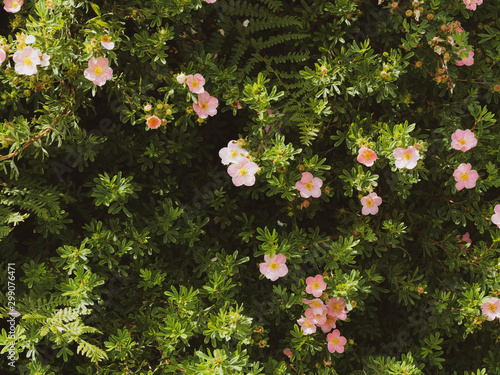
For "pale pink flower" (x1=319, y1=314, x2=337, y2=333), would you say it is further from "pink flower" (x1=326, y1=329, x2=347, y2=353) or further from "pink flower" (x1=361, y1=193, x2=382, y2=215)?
"pink flower" (x1=361, y1=193, x2=382, y2=215)

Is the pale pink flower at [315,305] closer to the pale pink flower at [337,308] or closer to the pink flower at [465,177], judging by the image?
the pale pink flower at [337,308]

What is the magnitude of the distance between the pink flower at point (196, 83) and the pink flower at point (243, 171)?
12.6 inches

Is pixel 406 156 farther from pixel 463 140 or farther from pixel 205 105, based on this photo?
pixel 205 105

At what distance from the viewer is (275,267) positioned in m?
2.09

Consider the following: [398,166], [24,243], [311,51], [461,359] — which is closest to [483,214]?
[398,166]

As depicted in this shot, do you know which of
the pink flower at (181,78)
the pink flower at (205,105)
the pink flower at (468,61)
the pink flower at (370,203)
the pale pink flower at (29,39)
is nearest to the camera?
the pale pink flower at (29,39)

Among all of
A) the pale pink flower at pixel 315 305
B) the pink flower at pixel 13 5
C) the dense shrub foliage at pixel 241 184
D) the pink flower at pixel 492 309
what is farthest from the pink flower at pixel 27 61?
the pink flower at pixel 492 309

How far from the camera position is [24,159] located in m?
2.22

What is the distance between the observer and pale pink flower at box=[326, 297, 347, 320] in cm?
219

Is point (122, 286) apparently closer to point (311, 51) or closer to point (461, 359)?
point (311, 51)

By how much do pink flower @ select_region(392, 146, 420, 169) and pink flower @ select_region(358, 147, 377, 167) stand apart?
8 centimetres

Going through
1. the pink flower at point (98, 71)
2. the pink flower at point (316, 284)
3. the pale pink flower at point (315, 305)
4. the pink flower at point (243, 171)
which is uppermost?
the pink flower at point (98, 71)

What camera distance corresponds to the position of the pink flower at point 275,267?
2078mm

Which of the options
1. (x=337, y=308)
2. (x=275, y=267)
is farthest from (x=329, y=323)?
(x=275, y=267)
